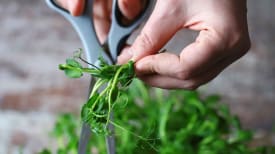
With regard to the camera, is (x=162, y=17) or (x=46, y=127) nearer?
(x=162, y=17)

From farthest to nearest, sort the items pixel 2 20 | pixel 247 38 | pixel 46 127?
pixel 2 20
pixel 46 127
pixel 247 38

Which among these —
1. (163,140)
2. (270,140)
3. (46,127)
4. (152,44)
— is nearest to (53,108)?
(46,127)

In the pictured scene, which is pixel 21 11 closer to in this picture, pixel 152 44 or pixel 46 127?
pixel 46 127

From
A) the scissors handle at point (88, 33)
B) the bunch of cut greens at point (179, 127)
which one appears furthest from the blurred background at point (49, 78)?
the scissors handle at point (88, 33)

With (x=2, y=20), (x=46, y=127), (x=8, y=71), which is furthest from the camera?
(x=2, y=20)

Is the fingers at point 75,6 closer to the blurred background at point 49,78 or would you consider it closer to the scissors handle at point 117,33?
the scissors handle at point 117,33

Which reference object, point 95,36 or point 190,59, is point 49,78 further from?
point 190,59

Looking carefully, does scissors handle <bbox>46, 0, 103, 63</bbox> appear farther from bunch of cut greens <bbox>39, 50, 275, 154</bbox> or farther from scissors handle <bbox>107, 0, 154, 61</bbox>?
bunch of cut greens <bbox>39, 50, 275, 154</bbox>
